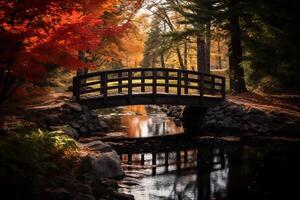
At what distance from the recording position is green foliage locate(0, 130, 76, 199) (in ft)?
25.6

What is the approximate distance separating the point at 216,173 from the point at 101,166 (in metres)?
3.75

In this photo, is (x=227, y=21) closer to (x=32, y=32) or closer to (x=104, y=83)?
(x=104, y=83)

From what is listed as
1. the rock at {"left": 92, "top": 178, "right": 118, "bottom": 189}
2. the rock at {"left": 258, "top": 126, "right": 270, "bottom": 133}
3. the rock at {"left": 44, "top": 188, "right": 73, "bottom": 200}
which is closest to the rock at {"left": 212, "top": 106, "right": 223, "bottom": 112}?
the rock at {"left": 258, "top": 126, "right": 270, "bottom": 133}

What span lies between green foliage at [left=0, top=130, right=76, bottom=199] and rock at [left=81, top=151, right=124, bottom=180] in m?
0.81

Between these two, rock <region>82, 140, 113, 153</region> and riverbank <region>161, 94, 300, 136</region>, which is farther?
riverbank <region>161, 94, 300, 136</region>

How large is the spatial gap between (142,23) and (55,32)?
2339 centimetres

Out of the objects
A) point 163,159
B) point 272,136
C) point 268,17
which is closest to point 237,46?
point 268,17

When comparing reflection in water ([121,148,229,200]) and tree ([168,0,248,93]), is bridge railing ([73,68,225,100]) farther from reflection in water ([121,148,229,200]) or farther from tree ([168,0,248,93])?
reflection in water ([121,148,229,200])

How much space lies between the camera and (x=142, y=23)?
114ft

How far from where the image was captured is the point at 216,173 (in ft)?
38.5

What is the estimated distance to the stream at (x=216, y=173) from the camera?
974 centimetres

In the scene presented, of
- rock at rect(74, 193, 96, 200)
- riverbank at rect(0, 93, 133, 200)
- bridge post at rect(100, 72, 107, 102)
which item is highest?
bridge post at rect(100, 72, 107, 102)

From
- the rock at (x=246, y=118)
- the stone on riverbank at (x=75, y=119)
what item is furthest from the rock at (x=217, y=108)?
the stone on riverbank at (x=75, y=119)

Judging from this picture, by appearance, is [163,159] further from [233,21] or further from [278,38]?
[233,21]
